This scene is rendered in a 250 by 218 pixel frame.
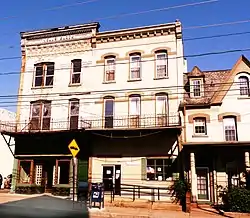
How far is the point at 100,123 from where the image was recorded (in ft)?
70.8

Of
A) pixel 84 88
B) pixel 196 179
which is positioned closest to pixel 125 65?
pixel 84 88

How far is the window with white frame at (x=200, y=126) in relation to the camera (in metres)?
20.1

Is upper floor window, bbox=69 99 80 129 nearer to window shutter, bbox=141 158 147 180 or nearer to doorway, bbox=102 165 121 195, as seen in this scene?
doorway, bbox=102 165 121 195

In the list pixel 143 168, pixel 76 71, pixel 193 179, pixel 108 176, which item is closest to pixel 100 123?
pixel 108 176

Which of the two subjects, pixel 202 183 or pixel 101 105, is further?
pixel 101 105

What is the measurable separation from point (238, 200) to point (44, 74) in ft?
55.5

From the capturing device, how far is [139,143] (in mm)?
20469

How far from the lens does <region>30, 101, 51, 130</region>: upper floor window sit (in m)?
23.1

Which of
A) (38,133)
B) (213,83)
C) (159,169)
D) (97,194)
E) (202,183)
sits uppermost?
(213,83)

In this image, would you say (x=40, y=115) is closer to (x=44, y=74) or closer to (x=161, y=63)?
(x=44, y=74)

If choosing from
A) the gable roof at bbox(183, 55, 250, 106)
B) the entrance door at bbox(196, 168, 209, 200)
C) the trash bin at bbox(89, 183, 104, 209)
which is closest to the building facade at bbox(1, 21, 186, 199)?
the gable roof at bbox(183, 55, 250, 106)

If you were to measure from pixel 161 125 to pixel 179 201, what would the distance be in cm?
499

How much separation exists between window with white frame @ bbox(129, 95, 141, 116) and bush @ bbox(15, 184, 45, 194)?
28.5 ft

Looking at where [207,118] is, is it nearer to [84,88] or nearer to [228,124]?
[228,124]
